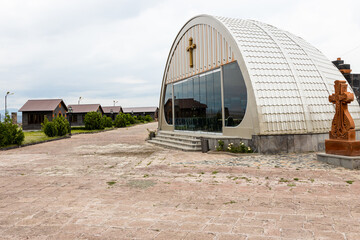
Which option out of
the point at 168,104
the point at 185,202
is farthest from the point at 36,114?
the point at 185,202

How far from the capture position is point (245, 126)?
1296cm

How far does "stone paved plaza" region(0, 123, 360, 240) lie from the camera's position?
14.0 feet

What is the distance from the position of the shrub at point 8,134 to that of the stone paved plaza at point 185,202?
9.78 meters

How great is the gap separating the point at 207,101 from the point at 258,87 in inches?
188

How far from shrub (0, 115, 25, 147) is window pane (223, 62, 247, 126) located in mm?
14248

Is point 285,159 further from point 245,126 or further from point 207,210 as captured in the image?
point 207,210

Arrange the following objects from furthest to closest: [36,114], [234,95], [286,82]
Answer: [36,114]
[234,95]
[286,82]

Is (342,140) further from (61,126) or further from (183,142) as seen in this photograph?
(61,126)

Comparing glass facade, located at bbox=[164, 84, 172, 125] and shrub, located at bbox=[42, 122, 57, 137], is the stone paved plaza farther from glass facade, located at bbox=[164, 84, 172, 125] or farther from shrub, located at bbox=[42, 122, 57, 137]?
shrub, located at bbox=[42, 122, 57, 137]

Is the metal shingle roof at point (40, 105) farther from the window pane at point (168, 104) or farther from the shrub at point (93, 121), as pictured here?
the window pane at point (168, 104)

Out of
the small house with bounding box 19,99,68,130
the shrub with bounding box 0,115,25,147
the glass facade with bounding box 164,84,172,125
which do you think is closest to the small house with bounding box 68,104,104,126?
the small house with bounding box 19,99,68,130

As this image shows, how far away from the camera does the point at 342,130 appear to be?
9.49 meters

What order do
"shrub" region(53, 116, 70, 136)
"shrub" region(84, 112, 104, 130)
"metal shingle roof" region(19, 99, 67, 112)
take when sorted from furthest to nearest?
"metal shingle roof" region(19, 99, 67, 112) → "shrub" region(84, 112, 104, 130) → "shrub" region(53, 116, 70, 136)

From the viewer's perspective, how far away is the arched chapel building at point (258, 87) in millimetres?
12148
